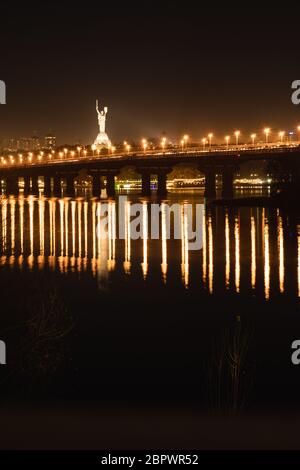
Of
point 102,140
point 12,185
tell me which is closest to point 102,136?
point 102,140

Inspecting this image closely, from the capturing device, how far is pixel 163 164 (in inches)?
3981

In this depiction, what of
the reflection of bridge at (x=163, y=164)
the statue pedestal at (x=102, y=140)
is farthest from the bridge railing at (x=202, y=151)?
→ the statue pedestal at (x=102, y=140)

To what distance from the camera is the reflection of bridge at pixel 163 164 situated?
268 feet

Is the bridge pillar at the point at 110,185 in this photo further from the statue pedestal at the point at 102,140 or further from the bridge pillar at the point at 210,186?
the statue pedestal at the point at 102,140

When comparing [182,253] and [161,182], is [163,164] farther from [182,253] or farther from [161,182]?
[182,253]

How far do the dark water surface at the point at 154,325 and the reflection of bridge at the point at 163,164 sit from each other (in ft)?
162

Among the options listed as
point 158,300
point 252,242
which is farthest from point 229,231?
point 158,300

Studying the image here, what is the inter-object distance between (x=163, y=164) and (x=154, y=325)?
84.9 meters

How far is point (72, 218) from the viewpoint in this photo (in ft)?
185

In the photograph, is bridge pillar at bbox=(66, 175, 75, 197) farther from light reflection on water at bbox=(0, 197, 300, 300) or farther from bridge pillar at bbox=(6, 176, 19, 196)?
light reflection on water at bbox=(0, 197, 300, 300)

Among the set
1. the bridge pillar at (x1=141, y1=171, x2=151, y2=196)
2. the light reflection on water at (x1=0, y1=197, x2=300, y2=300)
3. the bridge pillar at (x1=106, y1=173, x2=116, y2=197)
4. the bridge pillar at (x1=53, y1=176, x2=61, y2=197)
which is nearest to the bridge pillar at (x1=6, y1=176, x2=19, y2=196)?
the bridge pillar at (x1=53, y1=176, x2=61, y2=197)

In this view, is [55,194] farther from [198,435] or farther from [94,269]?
[198,435]

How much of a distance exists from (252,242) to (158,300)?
16916 millimetres
